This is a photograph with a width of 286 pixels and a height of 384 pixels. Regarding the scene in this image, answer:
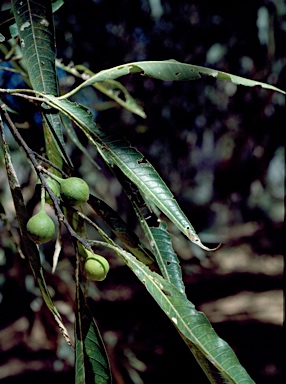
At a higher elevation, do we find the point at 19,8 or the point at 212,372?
the point at 19,8

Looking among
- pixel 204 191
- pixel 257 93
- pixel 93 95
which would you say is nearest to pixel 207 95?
pixel 257 93

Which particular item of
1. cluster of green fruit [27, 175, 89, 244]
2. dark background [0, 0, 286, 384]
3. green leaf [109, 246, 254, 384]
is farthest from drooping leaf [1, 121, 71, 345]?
dark background [0, 0, 286, 384]

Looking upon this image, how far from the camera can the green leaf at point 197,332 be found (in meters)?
0.63

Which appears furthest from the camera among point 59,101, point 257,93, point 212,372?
point 257,93

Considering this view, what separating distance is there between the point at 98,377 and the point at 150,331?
9.04ft

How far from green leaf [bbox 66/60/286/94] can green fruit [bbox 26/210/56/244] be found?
0.23 metres

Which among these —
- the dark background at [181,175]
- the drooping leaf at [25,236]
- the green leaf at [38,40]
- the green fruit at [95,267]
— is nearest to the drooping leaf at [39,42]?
the green leaf at [38,40]

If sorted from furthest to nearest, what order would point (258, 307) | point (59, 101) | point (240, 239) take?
point (240, 239) → point (258, 307) → point (59, 101)

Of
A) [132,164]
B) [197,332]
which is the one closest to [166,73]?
[132,164]

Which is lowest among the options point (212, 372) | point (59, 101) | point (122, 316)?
Answer: point (122, 316)

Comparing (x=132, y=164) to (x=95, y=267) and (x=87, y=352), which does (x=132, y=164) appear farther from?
(x=87, y=352)

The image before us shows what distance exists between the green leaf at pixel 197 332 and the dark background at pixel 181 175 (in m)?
1.22

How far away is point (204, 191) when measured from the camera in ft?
14.4

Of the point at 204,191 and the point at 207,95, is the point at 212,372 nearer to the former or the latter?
the point at 207,95
